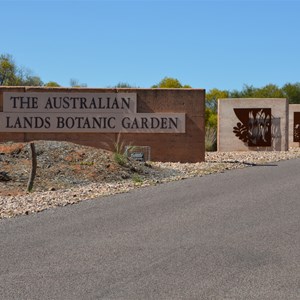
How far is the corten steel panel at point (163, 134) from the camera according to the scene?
90.3ft

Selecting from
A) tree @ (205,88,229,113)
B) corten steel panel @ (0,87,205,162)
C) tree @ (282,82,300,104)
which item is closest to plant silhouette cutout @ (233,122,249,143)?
corten steel panel @ (0,87,205,162)

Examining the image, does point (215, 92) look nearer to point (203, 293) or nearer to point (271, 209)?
point (271, 209)

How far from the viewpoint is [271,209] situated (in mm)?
14055

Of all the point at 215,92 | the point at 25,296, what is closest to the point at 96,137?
the point at 25,296

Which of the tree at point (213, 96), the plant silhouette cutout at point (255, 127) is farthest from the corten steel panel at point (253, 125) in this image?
the tree at point (213, 96)

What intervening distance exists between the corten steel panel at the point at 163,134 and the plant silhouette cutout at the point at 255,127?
10642 mm

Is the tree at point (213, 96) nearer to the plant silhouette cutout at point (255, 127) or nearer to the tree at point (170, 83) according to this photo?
the tree at point (170, 83)

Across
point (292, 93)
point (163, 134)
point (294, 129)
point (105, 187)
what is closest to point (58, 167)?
point (105, 187)

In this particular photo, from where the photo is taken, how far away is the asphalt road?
25.8ft

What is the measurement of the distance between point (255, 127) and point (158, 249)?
28348mm

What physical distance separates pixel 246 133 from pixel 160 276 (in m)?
29.9

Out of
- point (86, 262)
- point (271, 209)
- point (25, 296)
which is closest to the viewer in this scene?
point (25, 296)

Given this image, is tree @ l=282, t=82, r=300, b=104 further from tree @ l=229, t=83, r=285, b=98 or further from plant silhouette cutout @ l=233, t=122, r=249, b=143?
plant silhouette cutout @ l=233, t=122, r=249, b=143

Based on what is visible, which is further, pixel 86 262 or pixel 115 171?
pixel 115 171
